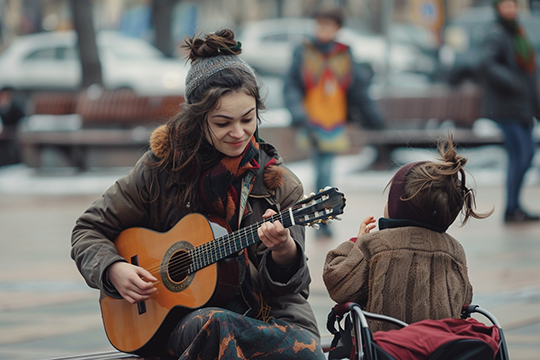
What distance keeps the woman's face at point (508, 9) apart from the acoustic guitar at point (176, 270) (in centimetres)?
541

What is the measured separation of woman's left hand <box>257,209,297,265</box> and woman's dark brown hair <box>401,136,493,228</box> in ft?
1.33

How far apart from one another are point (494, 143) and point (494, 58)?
3.53m

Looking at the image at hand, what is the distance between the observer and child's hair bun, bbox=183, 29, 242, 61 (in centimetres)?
290

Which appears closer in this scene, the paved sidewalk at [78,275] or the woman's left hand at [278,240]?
the woman's left hand at [278,240]

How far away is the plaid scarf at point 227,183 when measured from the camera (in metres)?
2.89

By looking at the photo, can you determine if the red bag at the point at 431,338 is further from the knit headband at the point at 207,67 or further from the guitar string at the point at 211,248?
the knit headband at the point at 207,67

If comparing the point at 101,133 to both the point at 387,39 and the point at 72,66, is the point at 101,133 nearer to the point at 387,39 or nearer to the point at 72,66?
the point at 387,39

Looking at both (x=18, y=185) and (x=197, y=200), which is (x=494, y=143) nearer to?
(x=18, y=185)

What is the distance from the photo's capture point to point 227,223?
2891mm

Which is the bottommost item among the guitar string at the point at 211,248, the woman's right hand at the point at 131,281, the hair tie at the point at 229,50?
the woman's right hand at the point at 131,281

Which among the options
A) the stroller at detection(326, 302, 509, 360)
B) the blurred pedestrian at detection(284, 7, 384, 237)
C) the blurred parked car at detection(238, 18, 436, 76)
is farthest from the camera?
the blurred parked car at detection(238, 18, 436, 76)

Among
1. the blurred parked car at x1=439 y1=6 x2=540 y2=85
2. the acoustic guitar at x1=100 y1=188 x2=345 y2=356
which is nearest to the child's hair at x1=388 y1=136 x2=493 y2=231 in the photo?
the acoustic guitar at x1=100 y1=188 x2=345 y2=356

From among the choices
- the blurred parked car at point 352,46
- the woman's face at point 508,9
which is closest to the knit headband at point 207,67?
the woman's face at point 508,9

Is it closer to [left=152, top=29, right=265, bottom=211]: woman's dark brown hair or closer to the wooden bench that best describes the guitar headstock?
[left=152, top=29, right=265, bottom=211]: woman's dark brown hair
